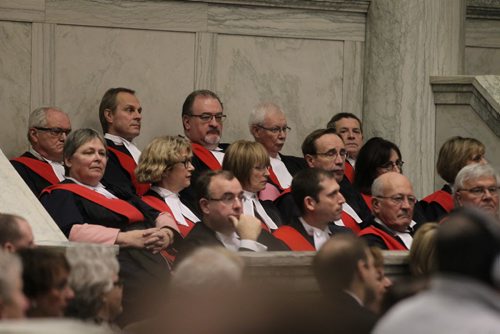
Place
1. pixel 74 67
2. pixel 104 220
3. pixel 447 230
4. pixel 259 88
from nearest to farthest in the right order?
pixel 447 230
pixel 104 220
pixel 74 67
pixel 259 88

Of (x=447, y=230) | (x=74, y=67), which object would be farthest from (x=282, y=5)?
(x=447, y=230)

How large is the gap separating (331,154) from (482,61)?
4957 millimetres

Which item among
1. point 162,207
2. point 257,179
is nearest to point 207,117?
point 257,179

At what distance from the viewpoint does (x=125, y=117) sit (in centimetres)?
1184

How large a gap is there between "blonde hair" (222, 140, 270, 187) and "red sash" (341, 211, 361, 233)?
938 mm

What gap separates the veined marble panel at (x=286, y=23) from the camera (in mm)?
13688

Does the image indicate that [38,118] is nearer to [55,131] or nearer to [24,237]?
[55,131]

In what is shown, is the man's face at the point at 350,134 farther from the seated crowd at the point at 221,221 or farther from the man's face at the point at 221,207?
the man's face at the point at 221,207

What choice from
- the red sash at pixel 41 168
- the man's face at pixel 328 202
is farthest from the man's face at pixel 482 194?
the red sash at pixel 41 168

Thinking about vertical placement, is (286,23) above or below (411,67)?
above

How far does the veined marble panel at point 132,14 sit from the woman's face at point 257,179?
9.06 ft

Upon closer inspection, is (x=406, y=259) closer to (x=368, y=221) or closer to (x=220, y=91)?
(x=368, y=221)

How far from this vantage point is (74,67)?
1295 centimetres

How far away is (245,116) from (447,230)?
9030mm
